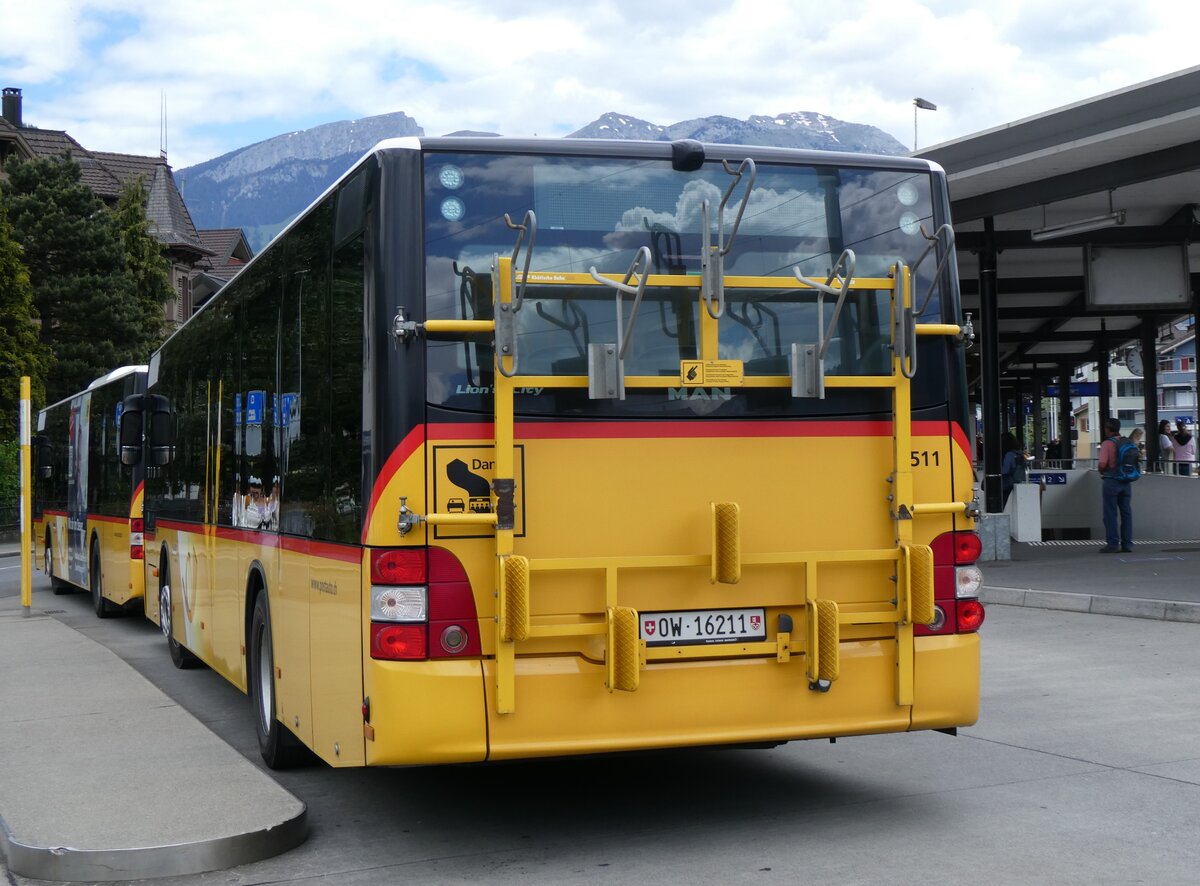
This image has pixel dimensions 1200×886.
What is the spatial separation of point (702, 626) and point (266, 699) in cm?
327

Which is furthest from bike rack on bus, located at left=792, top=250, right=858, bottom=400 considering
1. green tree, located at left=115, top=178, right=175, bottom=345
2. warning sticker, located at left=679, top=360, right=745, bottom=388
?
green tree, located at left=115, top=178, right=175, bottom=345

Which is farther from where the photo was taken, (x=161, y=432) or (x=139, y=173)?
(x=139, y=173)

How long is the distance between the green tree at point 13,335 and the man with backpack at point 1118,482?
35406 millimetres

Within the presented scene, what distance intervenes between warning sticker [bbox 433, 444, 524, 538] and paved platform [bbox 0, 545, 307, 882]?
155 centimetres

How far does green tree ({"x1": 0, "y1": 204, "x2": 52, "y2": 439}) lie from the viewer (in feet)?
158

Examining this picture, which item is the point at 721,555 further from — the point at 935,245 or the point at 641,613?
the point at 935,245

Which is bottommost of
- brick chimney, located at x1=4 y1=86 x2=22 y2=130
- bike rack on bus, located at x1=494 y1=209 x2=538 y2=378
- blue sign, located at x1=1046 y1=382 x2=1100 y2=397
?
bike rack on bus, located at x1=494 y1=209 x2=538 y2=378

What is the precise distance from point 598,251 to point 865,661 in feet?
6.88

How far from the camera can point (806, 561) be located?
6609 mm

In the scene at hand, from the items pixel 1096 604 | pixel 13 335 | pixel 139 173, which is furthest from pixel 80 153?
pixel 1096 604

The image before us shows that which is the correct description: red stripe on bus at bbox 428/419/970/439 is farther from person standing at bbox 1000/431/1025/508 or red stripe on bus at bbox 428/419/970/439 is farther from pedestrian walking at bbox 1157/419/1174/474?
person standing at bbox 1000/431/1025/508

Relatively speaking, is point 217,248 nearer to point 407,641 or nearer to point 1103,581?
point 1103,581

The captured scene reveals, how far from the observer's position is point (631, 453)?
21.1 ft

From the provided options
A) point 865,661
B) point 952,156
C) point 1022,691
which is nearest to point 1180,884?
point 865,661
